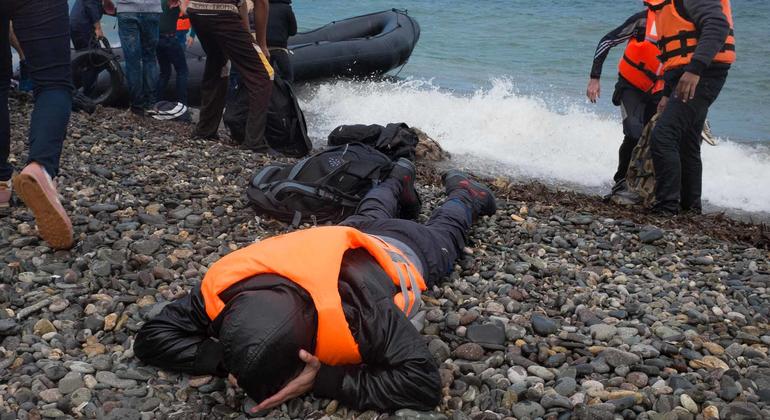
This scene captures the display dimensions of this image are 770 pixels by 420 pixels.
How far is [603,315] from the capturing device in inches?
145

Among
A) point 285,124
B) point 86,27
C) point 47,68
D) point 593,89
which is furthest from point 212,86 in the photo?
point 593,89

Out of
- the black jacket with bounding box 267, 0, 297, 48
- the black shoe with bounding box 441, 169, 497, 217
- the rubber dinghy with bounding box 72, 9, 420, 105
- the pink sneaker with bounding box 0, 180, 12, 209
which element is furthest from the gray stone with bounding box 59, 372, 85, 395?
the rubber dinghy with bounding box 72, 9, 420, 105

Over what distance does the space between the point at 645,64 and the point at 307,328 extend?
15.9ft

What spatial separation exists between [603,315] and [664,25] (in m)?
3.06

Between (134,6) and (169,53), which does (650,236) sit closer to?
(134,6)

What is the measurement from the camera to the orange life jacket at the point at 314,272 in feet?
8.93

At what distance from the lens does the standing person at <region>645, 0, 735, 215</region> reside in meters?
5.43

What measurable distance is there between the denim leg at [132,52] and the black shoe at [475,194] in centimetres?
412

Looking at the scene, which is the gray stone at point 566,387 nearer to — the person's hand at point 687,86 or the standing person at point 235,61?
the person's hand at point 687,86

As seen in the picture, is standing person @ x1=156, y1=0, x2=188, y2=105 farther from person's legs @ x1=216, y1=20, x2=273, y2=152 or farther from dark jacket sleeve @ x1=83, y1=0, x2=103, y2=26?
person's legs @ x1=216, y1=20, x2=273, y2=152

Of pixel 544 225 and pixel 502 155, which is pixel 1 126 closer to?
pixel 544 225

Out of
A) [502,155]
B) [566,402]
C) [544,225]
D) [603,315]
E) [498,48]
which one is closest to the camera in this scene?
[566,402]

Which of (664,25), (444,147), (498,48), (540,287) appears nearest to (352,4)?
(498,48)

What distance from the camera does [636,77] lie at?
21.5ft
